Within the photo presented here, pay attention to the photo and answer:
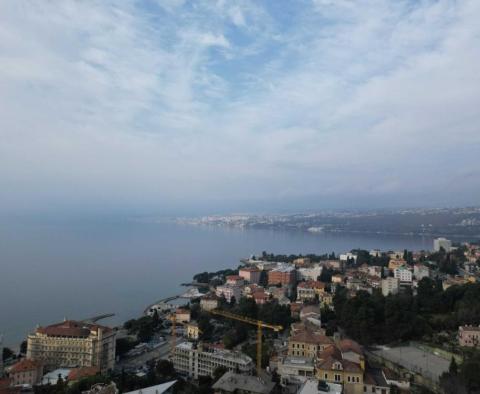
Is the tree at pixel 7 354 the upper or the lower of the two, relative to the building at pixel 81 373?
lower

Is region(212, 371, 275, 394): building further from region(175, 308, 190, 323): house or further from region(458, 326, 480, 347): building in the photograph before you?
region(175, 308, 190, 323): house

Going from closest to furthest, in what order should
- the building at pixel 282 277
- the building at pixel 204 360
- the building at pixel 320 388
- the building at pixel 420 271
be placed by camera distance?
the building at pixel 320 388
the building at pixel 204 360
the building at pixel 420 271
the building at pixel 282 277

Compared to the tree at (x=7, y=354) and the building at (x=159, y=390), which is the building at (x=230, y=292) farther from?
the building at (x=159, y=390)

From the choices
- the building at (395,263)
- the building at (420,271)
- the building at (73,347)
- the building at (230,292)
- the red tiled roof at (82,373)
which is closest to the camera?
the red tiled roof at (82,373)

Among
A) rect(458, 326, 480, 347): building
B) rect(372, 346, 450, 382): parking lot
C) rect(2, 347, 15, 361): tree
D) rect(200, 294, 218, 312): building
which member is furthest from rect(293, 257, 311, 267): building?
rect(2, 347, 15, 361): tree

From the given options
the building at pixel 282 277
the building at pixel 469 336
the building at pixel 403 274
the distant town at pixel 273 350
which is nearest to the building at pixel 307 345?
the distant town at pixel 273 350

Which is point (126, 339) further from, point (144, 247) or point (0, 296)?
point (144, 247)

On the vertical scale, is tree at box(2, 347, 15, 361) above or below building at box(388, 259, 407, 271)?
below
